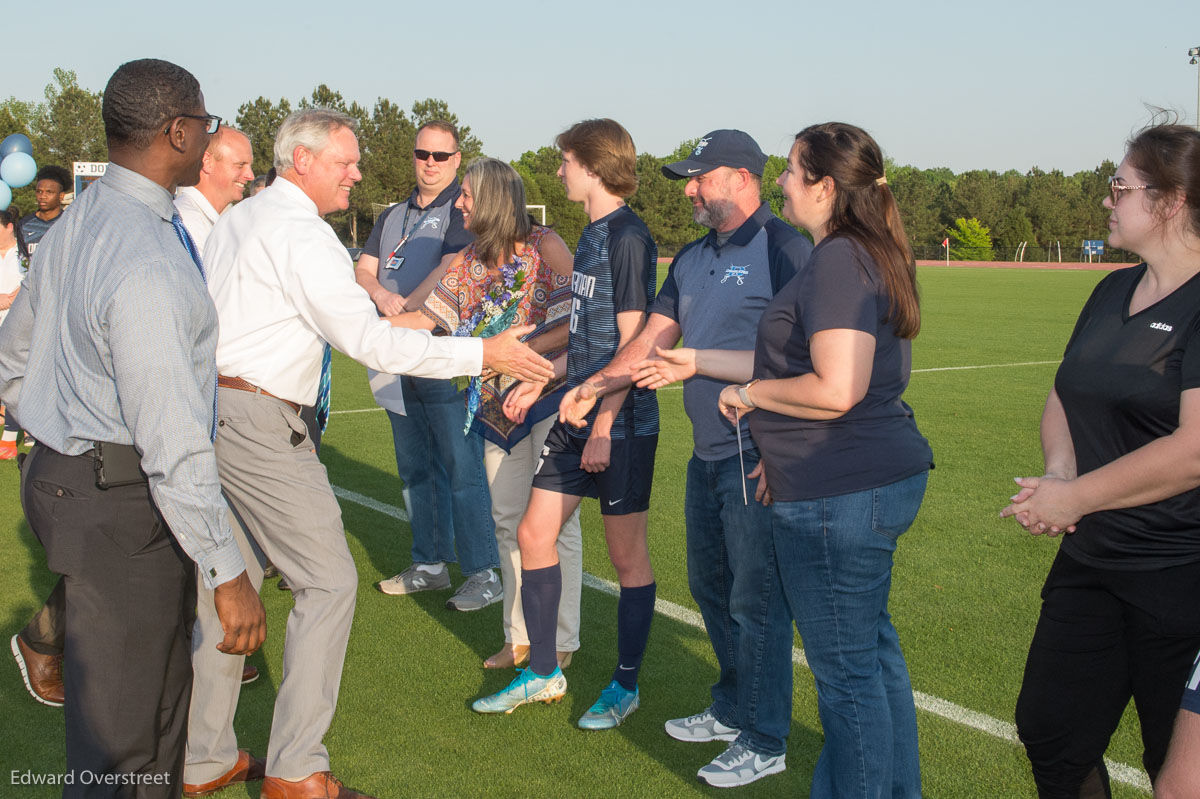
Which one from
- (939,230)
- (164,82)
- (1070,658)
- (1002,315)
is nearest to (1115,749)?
(1070,658)

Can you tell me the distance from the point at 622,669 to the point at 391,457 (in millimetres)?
5587

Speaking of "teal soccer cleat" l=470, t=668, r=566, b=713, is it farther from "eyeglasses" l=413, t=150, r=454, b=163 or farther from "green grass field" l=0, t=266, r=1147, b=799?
"eyeglasses" l=413, t=150, r=454, b=163

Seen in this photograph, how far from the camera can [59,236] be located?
8.75ft

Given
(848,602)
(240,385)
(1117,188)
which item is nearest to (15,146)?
(240,385)

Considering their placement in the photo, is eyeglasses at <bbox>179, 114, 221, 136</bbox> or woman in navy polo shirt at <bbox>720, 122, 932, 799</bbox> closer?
eyeglasses at <bbox>179, 114, 221, 136</bbox>

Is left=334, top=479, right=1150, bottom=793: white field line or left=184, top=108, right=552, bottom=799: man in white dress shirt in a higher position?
left=184, top=108, right=552, bottom=799: man in white dress shirt

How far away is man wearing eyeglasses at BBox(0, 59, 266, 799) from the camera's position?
2.50m

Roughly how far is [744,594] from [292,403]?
1747 millimetres

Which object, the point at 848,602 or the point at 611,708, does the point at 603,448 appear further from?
the point at 848,602

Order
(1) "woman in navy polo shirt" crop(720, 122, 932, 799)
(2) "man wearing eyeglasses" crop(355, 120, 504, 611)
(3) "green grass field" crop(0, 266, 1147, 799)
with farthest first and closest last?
(2) "man wearing eyeglasses" crop(355, 120, 504, 611) < (3) "green grass field" crop(0, 266, 1147, 799) < (1) "woman in navy polo shirt" crop(720, 122, 932, 799)

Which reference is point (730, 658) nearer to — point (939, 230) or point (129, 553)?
point (129, 553)

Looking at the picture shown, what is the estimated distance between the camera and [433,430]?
6078mm

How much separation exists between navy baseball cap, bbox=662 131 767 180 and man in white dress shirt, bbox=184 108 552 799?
3.88ft

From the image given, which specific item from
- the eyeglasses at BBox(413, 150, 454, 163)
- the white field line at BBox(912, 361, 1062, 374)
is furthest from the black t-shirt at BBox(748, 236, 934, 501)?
the white field line at BBox(912, 361, 1062, 374)
